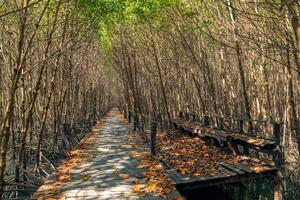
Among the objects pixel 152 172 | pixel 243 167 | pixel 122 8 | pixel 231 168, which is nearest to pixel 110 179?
pixel 152 172

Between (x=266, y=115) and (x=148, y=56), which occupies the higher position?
(x=148, y=56)

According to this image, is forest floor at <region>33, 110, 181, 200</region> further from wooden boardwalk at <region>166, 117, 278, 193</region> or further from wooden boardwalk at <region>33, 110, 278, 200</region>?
wooden boardwalk at <region>166, 117, 278, 193</region>

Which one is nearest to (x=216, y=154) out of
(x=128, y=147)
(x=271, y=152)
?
(x=271, y=152)

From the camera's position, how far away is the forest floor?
7383 mm

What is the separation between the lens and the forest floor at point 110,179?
738 centimetres

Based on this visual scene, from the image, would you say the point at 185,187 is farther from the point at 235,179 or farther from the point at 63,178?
the point at 63,178

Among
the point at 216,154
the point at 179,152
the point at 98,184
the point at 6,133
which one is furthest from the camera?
the point at 179,152

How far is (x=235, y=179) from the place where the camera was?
9.12 meters

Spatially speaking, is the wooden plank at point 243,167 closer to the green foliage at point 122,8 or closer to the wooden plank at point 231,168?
the wooden plank at point 231,168

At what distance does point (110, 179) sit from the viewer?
28.4 feet

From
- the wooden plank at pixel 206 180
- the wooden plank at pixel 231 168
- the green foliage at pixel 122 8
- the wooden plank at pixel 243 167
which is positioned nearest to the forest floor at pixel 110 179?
the wooden plank at pixel 206 180

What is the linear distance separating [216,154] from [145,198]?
5.79 metres

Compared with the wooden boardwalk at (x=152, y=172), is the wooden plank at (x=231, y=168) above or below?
below

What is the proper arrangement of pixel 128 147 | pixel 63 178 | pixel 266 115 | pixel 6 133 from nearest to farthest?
1. pixel 6 133
2. pixel 63 178
3. pixel 128 147
4. pixel 266 115
